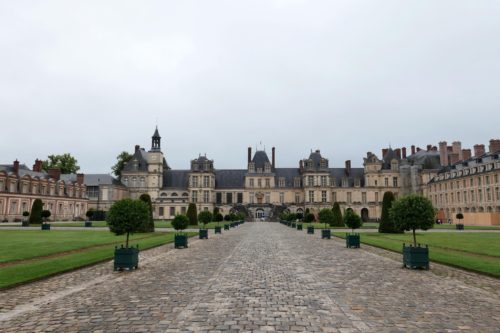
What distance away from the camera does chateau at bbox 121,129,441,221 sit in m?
73.2

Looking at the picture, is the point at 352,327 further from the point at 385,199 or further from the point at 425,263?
the point at 385,199

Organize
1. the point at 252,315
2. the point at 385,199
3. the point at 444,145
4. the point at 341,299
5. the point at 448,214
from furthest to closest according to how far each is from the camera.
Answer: the point at 444,145 → the point at 448,214 → the point at 385,199 → the point at 341,299 → the point at 252,315

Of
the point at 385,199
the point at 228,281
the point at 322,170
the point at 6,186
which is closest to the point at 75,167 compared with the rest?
the point at 6,186

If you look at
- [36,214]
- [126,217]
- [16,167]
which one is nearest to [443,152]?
[36,214]

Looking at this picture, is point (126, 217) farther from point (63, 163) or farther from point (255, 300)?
point (63, 163)

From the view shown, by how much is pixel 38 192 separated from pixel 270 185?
1600 inches

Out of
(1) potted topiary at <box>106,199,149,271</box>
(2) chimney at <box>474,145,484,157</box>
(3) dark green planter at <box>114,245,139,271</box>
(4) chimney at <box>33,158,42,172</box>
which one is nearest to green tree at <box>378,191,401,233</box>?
(1) potted topiary at <box>106,199,149,271</box>

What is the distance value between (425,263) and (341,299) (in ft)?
18.2

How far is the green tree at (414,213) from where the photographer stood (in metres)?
14.2

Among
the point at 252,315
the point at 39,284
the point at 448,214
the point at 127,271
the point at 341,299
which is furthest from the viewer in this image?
the point at 448,214

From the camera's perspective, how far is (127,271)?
39.5 ft

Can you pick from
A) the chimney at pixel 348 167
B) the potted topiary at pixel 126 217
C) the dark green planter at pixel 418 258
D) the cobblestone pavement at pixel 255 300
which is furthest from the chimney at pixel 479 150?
the potted topiary at pixel 126 217

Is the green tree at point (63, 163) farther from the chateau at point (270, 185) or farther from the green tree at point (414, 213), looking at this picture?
the green tree at point (414, 213)

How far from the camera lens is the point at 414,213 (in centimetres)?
1426
